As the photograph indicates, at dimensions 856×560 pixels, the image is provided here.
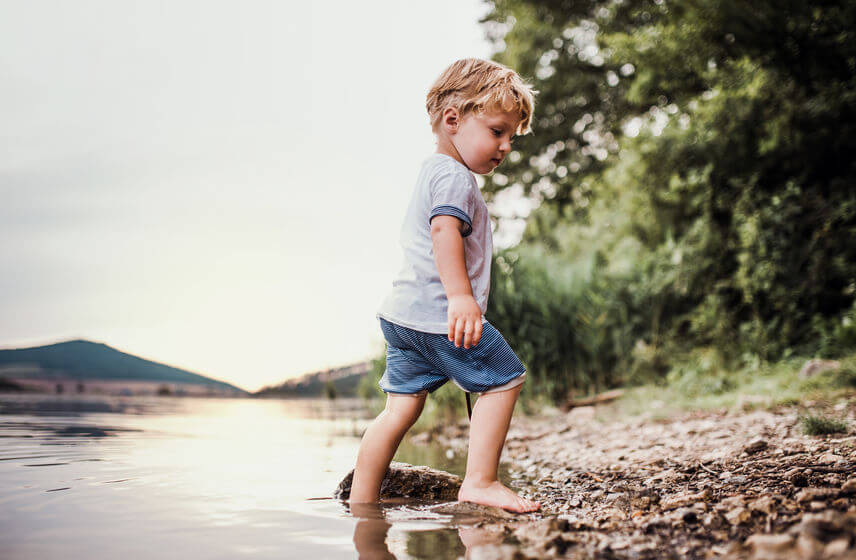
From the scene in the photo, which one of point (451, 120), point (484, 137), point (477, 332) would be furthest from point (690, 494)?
point (451, 120)

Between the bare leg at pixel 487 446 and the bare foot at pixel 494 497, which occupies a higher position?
the bare leg at pixel 487 446

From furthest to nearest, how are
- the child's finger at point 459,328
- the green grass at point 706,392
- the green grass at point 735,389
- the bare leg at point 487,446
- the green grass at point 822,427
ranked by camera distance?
the green grass at point 706,392, the green grass at point 735,389, the green grass at point 822,427, the bare leg at point 487,446, the child's finger at point 459,328

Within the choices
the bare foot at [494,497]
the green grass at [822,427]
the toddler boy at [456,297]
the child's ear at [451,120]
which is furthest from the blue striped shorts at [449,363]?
the green grass at [822,427]

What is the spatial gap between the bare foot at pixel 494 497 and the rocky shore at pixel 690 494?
0.05m

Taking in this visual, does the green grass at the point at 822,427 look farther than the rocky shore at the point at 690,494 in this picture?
Yes

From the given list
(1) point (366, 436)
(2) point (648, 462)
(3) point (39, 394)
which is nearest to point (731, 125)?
(2) point (648, 462)

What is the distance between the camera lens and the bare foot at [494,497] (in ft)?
7.28

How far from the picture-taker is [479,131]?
2.48 meters

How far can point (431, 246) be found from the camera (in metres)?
2.44

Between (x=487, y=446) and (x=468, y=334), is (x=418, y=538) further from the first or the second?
(x=468, y=334)

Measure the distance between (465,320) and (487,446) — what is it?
464 mm

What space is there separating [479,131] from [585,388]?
577 centimetres

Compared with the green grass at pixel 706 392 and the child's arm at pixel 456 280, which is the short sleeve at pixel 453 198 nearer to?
the child's arm at pixel 456 280

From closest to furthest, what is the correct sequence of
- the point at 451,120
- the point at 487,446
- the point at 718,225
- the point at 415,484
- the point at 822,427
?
the point at 487,446 → the point at 451,120 → the point at 415,484 → the point at 822,427 → the point at 718,225
